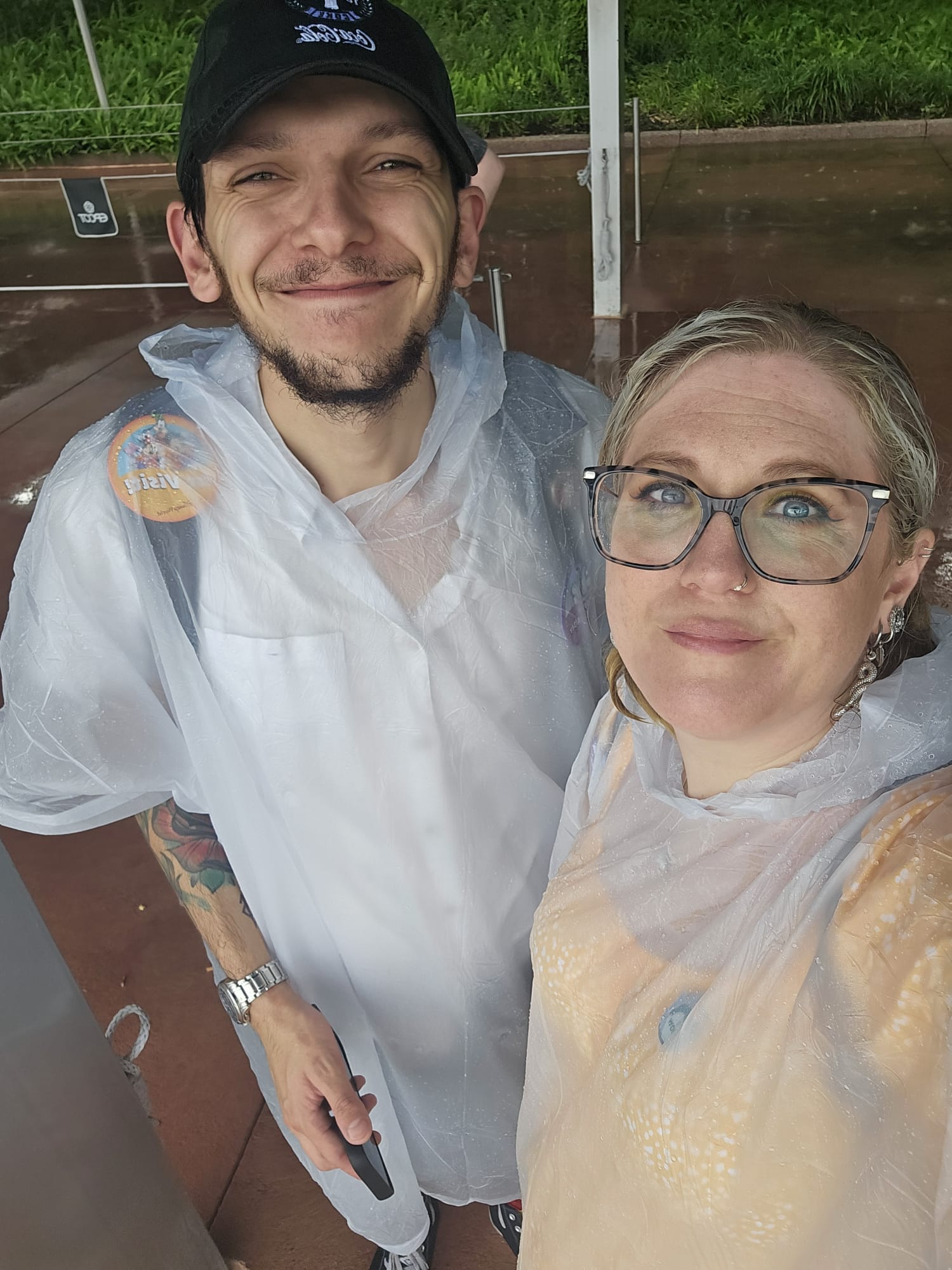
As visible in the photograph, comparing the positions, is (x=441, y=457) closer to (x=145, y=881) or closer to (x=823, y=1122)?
(x=823, y=1122)

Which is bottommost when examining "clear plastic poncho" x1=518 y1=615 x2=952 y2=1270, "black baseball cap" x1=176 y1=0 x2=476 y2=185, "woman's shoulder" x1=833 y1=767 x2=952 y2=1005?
"clear plastic poncho" x1=518 y1=615 x2=952 y2=1270

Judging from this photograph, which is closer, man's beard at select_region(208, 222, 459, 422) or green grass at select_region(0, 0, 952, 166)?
man's beard at select_region(208, 222, 459, 422)

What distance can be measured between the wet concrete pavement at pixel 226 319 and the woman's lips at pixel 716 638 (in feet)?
1.31

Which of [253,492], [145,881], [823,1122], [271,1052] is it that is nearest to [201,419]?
[253,492]

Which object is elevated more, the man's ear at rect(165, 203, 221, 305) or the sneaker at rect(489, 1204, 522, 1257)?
the man's ear at rect(165, 203, 221, 305)

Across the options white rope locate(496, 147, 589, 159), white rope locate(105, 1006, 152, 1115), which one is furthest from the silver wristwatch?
white rope locate(496, 147, 589, 159)

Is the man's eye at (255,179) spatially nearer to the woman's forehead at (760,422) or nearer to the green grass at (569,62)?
the woman's forehead at (760,422)

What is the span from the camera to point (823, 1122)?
804 millimetres

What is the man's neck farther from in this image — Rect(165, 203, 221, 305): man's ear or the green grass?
the green grass

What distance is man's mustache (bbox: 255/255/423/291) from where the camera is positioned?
1.13 metres

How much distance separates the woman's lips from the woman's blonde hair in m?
Result: 0.19

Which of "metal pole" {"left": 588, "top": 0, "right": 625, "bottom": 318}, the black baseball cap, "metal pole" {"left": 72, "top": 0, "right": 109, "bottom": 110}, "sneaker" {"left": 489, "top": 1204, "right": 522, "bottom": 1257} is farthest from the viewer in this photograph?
"metal pole" {"left": 72, "top": 0, "right": 109, "bottom": 110}

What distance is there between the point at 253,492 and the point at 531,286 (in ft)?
17.1

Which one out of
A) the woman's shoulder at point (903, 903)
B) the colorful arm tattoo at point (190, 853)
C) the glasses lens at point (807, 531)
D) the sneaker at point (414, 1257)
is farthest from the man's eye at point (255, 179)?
the sneaker at point (414, 1257)
